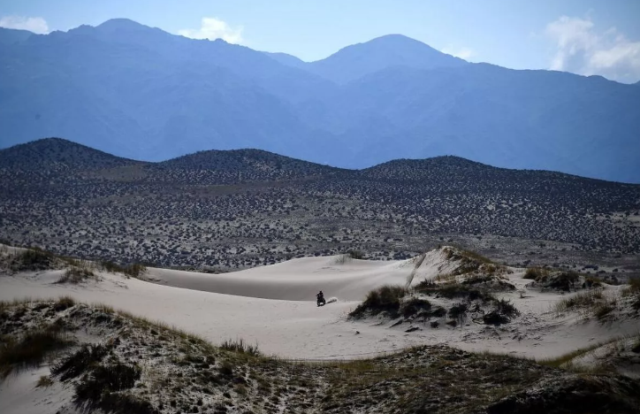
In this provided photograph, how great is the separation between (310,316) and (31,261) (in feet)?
30.0

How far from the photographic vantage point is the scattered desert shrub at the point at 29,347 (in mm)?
7977

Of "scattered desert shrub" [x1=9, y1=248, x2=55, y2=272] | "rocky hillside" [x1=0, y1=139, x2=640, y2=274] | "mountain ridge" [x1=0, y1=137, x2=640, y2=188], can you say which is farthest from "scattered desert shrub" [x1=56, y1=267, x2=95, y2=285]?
"mountain ridge" [x1=0, y1=137, x2=640, y2=188]

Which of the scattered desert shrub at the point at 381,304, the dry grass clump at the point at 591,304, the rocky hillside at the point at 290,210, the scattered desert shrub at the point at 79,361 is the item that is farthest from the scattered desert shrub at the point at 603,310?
the rocky hillside at the point at 290,210

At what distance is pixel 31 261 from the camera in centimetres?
1777

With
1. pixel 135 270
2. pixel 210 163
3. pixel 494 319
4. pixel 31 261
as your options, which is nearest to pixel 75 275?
pixel 31 261

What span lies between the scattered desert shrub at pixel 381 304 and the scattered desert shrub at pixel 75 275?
8.54m

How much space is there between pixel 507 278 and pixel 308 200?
3629cm

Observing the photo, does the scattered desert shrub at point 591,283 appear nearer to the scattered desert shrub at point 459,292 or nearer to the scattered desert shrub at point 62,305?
the scattered desert shrub at point 459,292

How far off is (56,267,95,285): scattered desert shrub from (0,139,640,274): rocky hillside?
17.5 metres

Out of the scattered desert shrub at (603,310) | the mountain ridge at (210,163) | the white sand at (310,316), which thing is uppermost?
the mountain ridge at (210,163)

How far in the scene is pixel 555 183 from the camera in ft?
193

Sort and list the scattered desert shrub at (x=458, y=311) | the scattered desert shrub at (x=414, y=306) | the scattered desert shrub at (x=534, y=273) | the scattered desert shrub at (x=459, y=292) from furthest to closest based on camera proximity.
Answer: the scattered desert shrub at (x=534, y=273) → the scattered desert shrub at (x=459, y=292) → the scattered desert shrub at (x=414, y=306) → the scattered desert shrub at (x=458, y=311)

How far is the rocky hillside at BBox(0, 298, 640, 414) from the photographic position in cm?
656

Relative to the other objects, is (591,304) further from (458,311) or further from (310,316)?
(310,316)
